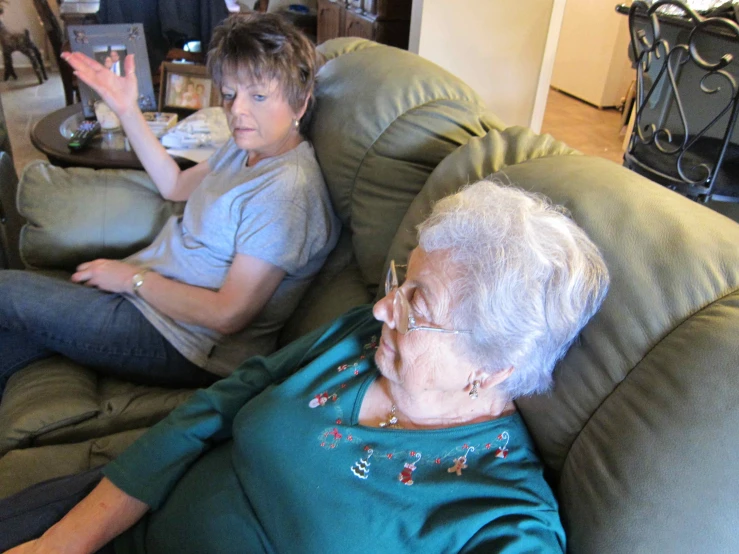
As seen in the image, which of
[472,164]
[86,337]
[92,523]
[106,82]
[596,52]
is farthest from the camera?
[596,52]

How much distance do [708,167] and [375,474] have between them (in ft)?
5.16

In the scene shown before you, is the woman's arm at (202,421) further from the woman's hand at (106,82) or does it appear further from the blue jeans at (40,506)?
the woman's hand at (106,82)

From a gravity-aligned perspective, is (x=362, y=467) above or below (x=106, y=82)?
below

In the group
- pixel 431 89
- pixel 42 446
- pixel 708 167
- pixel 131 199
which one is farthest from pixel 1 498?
pixel 708 167

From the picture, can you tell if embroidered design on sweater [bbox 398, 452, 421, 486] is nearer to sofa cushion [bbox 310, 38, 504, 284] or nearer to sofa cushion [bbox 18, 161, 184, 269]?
sofa cushion [bbox 310, 38, 504, 284]

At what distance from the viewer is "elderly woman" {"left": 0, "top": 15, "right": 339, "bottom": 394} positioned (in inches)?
53.7

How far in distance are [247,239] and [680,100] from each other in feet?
5.50

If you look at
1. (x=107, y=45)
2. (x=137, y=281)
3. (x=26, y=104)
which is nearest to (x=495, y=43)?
(x=107, y=45)

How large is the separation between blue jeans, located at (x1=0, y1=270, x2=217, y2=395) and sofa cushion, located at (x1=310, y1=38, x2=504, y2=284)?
0.56 metres

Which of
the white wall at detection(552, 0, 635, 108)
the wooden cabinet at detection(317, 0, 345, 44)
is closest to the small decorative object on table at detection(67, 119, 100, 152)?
the wooden cabinet at detection(317, 0, 345, 44)

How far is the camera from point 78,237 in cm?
176

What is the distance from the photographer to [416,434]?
872mm

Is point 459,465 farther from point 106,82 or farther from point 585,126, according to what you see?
point 585,126

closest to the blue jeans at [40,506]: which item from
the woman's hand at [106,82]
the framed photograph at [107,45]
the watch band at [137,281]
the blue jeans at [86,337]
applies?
the blue jeans at [86,337]
